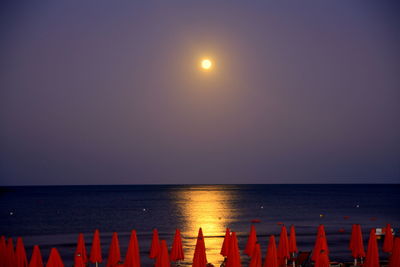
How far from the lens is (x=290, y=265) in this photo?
19047mm

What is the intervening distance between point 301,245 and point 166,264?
17266mm

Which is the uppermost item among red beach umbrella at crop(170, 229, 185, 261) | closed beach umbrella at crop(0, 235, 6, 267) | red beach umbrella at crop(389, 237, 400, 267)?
red beach umbrella at crop(170, 229, 185, 261)

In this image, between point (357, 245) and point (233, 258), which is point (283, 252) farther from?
point (233, 258)

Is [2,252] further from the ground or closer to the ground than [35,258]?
further from the ground

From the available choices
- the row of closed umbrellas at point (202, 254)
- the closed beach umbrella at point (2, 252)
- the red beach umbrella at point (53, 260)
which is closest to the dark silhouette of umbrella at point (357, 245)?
the row of closed umbrellas at point (202, 254)

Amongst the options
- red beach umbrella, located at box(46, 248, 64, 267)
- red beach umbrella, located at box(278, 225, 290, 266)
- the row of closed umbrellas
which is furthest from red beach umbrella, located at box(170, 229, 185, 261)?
red beach umbrella, located at box(46, 248, 64, 267)

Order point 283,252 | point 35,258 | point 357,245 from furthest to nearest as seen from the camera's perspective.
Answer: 1. point 357,245
2. point 283,252
3. point 35,258

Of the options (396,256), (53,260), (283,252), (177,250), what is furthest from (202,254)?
(396,256)

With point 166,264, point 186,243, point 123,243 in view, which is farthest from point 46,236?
point 166,264

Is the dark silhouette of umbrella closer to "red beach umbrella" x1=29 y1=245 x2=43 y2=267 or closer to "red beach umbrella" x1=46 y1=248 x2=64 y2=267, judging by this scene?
"red beach umbrella" x1=46 y1=248 x2=64 y2=267

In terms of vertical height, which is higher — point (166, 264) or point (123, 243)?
point (123, 243)

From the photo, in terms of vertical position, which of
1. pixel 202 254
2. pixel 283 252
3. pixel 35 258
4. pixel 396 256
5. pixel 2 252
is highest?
pixel 283 252

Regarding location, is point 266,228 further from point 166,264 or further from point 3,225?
point 166,264

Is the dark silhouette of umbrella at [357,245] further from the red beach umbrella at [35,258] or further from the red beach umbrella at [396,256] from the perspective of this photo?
the red beach umbrella at [35,258]
